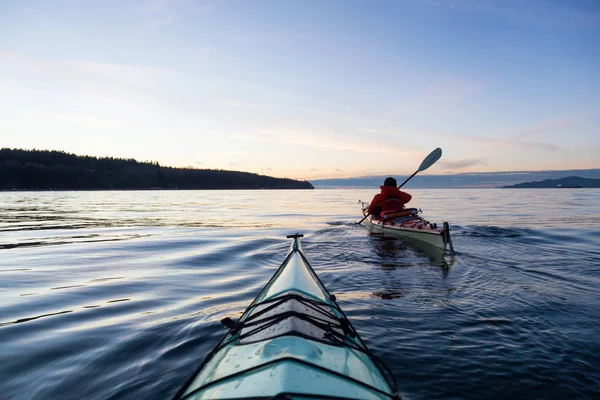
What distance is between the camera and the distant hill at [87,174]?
110300 mm

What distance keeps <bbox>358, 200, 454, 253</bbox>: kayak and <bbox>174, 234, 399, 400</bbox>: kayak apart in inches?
263

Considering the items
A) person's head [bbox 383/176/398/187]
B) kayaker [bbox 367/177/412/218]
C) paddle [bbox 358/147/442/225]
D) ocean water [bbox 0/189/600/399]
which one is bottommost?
ocean water [bbox 0/189/600/399]

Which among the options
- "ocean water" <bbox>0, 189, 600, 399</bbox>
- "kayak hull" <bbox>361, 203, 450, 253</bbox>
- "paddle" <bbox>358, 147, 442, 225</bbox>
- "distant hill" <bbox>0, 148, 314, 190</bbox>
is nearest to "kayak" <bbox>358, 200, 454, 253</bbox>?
"kayak hull" <bbox>361, 203, 450, 253</bbox>

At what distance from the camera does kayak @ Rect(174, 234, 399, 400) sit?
6.41 ft

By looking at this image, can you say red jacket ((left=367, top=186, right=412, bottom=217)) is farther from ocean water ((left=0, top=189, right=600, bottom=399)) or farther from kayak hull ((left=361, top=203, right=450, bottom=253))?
ocean water ((left=0, top=189, right=600, bottom=399))

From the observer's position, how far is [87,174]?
123438mm

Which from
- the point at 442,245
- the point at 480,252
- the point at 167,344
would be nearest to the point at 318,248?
the point at 442,245

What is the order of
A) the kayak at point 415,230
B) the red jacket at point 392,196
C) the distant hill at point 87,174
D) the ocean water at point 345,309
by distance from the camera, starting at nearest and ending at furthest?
the ocean water at point 345,309, the kayak at point 415,230, the red jacket at point 392,196, the distant hill at point 87,174

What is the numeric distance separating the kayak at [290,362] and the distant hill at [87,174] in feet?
452

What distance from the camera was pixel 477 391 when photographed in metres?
3.10

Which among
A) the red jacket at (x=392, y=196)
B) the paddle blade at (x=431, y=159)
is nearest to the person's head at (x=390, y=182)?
the red jacket at (x=392, y=196)

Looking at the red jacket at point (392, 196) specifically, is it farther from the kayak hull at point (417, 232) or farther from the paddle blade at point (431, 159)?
the paddle blade at point (431, 159)

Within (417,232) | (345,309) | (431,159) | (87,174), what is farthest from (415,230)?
(87,174)

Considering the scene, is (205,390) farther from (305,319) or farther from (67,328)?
(67,328)
